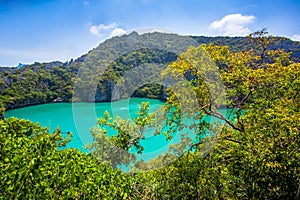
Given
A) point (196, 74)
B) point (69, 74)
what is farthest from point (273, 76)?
point (69, 74)

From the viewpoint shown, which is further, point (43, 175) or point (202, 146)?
point (202, 146)

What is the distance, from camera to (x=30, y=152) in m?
3.43

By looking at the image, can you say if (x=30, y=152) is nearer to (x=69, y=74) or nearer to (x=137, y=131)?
(x=137, y=131)

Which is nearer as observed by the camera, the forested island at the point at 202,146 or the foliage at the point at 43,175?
the foliage at the point at 43,175

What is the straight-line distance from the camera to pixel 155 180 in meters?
5.78

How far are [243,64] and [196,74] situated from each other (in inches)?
58.1

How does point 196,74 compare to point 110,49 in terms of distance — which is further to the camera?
point 110,49

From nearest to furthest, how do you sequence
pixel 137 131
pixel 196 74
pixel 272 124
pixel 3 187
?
pixel 3 187 → pixel 272 124 → pixel 196 74 → pixel 137 131

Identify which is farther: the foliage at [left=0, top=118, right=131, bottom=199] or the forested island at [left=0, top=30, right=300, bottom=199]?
the forested island at [left=0, top=30, right=300, bottom=199]

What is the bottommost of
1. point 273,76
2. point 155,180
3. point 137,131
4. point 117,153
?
point 117,153

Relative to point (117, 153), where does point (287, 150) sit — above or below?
above

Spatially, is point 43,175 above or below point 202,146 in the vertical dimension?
above

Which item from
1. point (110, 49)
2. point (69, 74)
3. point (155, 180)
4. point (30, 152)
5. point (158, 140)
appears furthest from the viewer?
point (69, 74)

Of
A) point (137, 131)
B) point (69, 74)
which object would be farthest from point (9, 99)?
point (137, 131)
